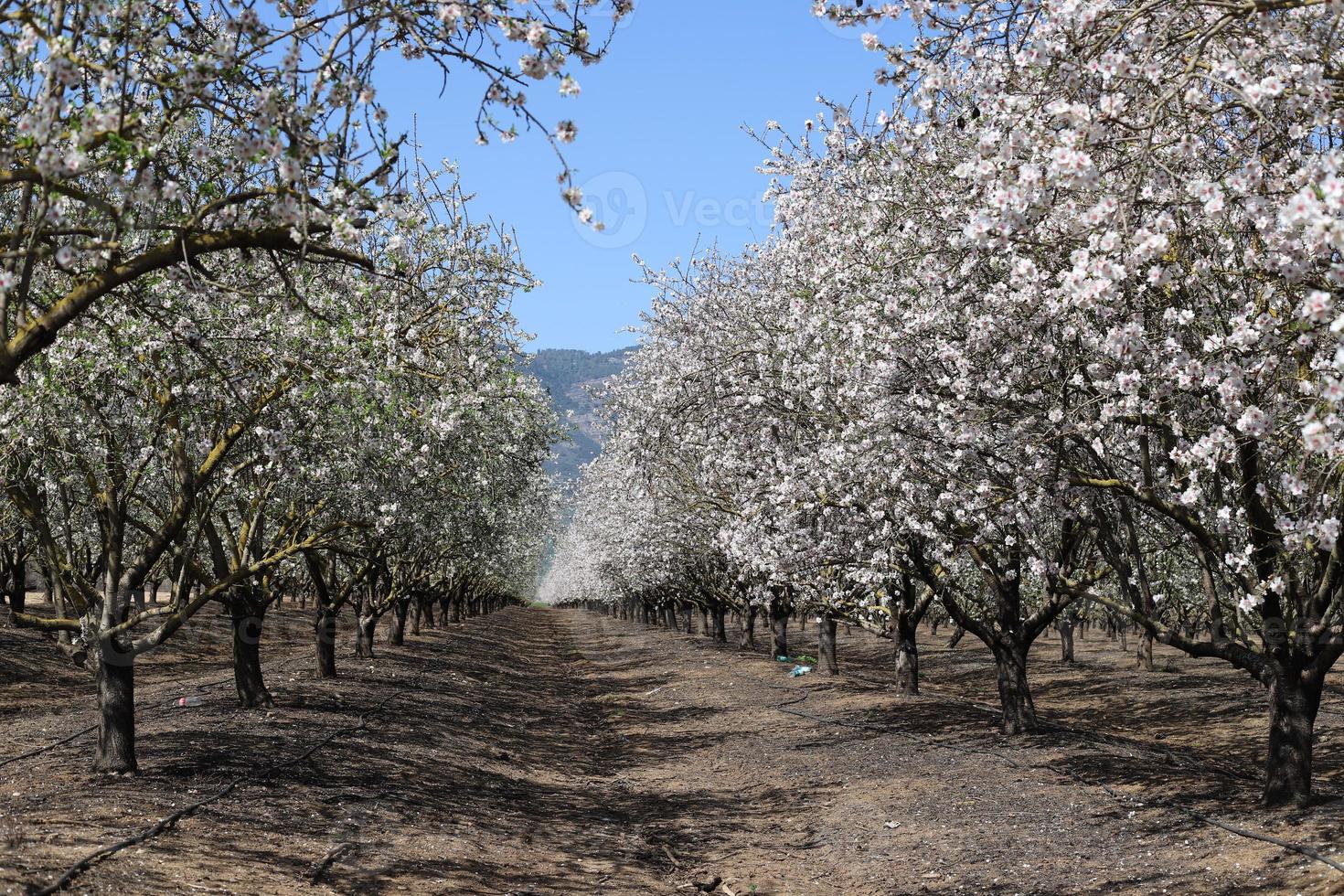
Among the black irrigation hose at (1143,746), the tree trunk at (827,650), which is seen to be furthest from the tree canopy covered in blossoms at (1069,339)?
the tree trunk at (827,650)

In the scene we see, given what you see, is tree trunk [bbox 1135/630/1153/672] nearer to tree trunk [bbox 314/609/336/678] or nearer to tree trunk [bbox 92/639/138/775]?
tree trunk [bbox 314/609/336/678]

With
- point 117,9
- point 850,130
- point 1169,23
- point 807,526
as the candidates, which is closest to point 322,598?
point 807,526

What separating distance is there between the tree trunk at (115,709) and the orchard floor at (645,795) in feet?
1.13

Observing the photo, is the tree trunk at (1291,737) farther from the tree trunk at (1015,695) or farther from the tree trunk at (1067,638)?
the tree trunk at (1067,638)

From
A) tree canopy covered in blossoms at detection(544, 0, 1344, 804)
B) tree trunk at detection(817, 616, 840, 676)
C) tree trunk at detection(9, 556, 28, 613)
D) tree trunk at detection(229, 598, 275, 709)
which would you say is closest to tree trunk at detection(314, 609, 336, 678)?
tree trunk at detection(229, 598, 275, 709)

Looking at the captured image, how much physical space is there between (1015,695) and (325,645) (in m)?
16.8

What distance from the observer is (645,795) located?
17.2m

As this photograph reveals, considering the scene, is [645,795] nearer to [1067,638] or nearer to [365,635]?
[365,635]

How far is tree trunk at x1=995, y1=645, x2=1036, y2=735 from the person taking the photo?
19.3 meters

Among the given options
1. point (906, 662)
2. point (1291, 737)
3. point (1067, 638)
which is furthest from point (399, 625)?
point (1291, 737)

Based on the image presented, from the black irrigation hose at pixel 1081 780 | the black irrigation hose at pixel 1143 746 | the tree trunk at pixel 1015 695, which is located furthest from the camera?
the tree trunk at pixel 1015 695

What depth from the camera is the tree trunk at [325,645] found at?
26453 millimetres

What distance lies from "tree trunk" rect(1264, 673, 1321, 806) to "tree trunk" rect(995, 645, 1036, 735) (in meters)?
6.93

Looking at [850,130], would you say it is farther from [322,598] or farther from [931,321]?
[322,598]
